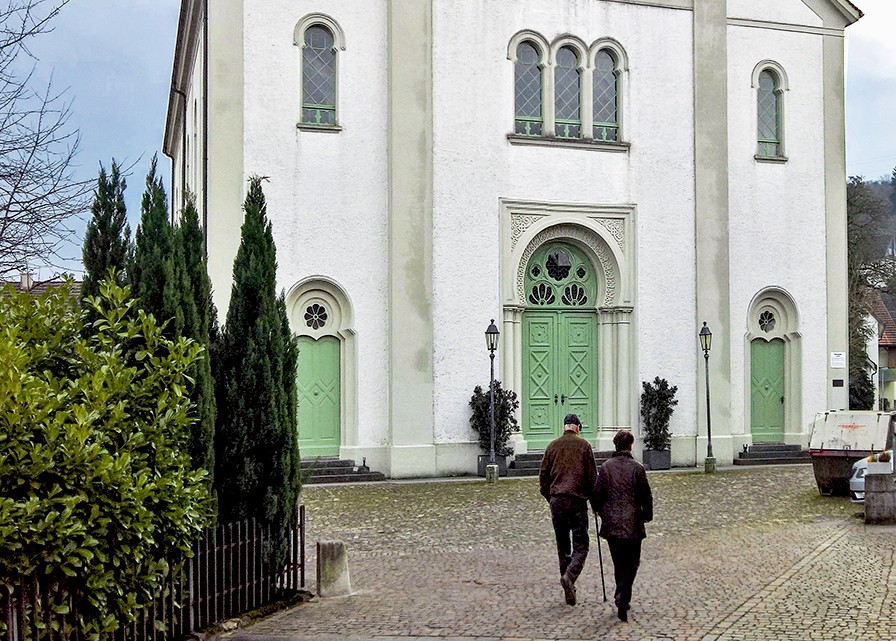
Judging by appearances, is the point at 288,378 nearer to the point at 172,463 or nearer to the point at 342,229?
the point at 172,463

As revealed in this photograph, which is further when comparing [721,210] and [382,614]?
[721,210]

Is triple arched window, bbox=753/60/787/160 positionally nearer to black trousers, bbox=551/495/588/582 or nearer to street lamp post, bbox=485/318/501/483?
street lamp post, bbox=485/318/501/483

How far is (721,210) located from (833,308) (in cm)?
375

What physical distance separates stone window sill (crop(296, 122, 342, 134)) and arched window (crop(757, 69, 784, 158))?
9954mm

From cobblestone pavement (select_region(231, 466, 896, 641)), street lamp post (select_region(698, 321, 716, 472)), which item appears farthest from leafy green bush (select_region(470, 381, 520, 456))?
street lamp post (select_region(698, 321, 716, 472))

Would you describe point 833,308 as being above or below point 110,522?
above

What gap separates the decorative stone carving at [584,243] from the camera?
74.6ft

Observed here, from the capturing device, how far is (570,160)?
2283 cm

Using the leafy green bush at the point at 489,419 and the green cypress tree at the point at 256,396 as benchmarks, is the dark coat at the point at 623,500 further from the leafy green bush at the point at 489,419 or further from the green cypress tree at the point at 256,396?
the leafy green bush at the point at 489,419

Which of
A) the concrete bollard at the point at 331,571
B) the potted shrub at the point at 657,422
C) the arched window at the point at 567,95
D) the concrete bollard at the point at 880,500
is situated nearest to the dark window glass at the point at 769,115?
the arched window at the point at 567,95

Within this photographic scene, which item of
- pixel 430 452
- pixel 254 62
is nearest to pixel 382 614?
pixel 430 452

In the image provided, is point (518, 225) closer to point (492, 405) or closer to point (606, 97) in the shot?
point (606, 97)

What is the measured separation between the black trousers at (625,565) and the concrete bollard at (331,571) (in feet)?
8.61

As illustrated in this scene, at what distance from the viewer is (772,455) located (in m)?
23.8
